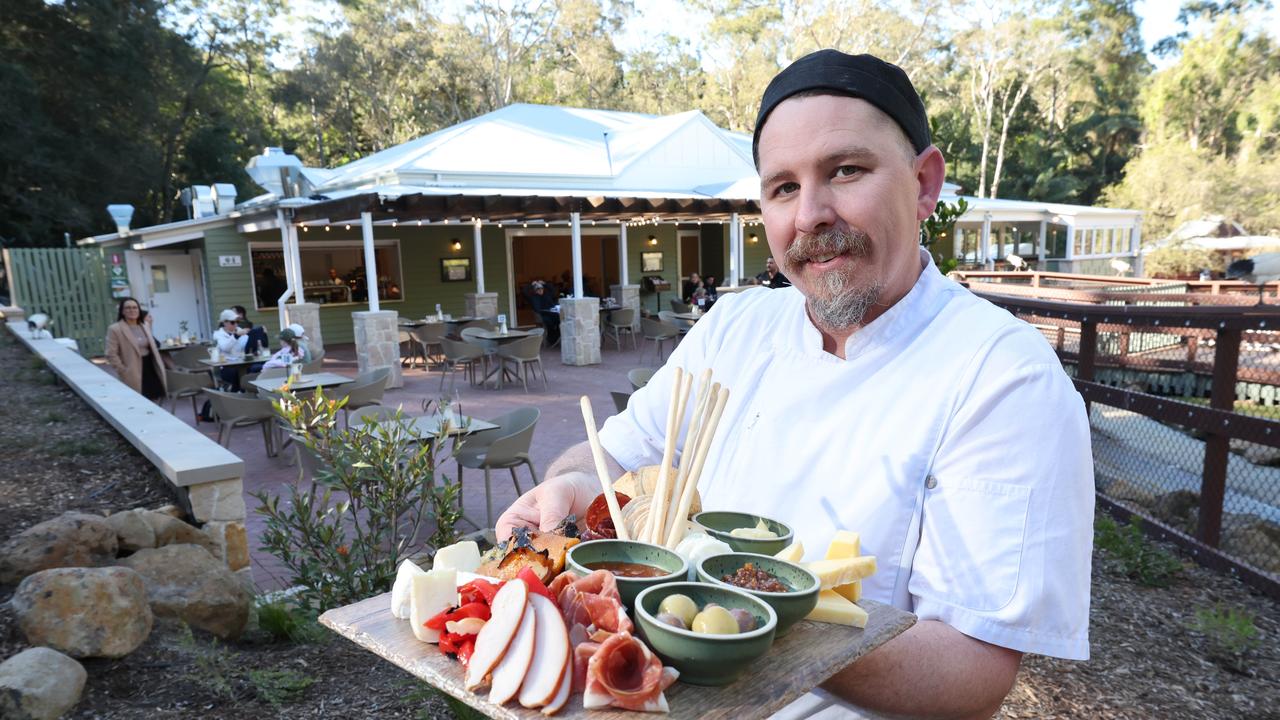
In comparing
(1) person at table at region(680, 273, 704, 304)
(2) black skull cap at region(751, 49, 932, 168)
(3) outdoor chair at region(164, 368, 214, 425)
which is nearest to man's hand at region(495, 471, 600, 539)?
(2) black skull cap at region(751, 49, 932, 168)

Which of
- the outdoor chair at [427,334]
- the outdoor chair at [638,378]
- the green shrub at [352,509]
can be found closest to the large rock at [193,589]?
the green shrub at [352,509]

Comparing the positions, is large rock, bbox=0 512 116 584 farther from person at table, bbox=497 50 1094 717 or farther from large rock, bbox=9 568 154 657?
person at table, bbox=497 50 1094 717

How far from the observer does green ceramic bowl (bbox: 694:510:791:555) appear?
1190 millimetres

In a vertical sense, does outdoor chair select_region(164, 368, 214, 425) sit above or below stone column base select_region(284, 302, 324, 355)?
below

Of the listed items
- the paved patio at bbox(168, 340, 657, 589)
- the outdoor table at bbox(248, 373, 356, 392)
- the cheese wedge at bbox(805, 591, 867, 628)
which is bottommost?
the paved patio at bbox(168, 340, 657, 589)

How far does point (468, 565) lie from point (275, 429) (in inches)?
298

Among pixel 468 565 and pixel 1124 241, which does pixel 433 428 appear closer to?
pixel 468 565

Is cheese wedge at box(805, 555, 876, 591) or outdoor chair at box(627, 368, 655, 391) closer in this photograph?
cheese wedge at box(805, 555, 876, 591)

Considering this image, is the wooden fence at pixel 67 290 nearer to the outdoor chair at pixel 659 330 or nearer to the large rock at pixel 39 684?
the outdoor chair at pixel 659 330

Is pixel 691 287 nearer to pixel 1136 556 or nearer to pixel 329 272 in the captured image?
pixel 329 272

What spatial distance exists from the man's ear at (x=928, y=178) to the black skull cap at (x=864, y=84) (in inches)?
0.9

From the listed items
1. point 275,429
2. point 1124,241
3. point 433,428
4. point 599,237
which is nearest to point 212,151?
point 599,237

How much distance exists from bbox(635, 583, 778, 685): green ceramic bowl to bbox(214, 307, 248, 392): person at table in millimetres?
9816

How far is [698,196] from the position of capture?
14781 mm
